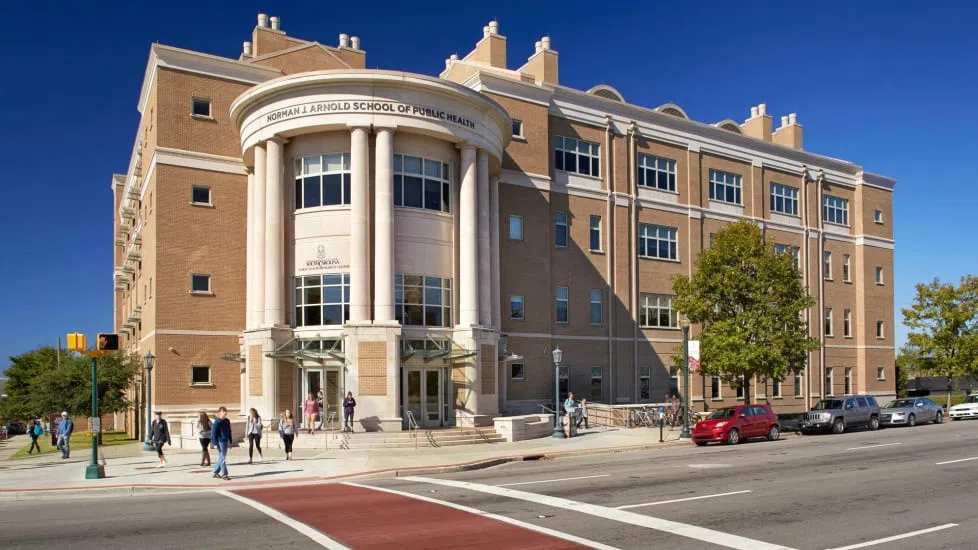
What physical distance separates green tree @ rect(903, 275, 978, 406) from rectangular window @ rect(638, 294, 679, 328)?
62.0 ft

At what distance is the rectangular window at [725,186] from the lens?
170 feet

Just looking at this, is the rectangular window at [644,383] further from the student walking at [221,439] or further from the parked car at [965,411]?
the student walking at [221,439]

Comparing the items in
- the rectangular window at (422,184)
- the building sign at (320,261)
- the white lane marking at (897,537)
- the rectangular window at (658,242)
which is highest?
the rectangular window at (422,184)

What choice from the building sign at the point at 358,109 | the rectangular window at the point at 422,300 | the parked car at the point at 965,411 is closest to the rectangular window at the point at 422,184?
the building sign at the point at 358,109

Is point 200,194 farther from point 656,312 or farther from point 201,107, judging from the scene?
point 656,312

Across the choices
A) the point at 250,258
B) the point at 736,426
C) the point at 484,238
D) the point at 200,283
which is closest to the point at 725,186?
the point at 484,238

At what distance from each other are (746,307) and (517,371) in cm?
1150

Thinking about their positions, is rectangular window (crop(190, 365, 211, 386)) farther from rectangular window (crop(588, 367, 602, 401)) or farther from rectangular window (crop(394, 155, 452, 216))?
rectangular window (crop(588, 367, 602, 401))

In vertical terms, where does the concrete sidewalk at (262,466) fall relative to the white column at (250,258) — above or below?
below

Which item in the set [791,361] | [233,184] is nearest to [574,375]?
[791,361]

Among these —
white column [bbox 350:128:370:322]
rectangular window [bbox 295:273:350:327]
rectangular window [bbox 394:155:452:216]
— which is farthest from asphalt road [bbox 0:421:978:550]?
rectangular window [bbox 394:155:452:216]

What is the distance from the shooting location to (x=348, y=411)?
30375 millimetres

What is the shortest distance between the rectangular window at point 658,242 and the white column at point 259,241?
22391 mm

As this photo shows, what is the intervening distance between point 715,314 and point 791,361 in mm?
4089
